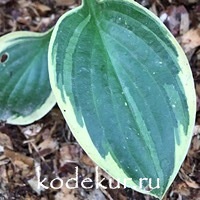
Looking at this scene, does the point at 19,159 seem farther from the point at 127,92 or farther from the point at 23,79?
the point at 127,92

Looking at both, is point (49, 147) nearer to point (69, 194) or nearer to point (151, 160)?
point (69, 194)

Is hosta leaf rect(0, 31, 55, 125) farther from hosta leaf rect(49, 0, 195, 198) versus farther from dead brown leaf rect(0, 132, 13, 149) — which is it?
hosta leaf rect(49, 0, 195, 198)

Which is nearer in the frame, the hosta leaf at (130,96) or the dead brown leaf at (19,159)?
the hosta leaf at (130,96)

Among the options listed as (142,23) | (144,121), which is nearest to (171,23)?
(142,23)

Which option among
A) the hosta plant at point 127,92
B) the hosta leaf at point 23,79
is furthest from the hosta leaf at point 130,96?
the hosta leaf at point 23,79

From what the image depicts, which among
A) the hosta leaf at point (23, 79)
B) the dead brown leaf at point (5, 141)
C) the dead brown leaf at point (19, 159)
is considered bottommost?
the dead brown leaf at point (19, 159)

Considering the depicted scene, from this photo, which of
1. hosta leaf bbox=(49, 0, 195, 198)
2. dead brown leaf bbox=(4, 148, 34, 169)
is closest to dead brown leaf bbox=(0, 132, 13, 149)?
dead brown leaf bbox=(4, 148, 34, 169)

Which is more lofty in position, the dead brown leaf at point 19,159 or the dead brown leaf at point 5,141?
the dead brown leaf at point 5,141

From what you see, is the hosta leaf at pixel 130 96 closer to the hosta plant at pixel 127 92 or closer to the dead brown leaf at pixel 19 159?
the hosta plant at pixel 127 92

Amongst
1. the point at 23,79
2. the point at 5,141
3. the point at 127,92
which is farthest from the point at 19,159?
the point at 127,92
